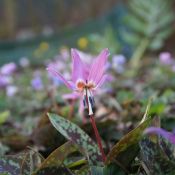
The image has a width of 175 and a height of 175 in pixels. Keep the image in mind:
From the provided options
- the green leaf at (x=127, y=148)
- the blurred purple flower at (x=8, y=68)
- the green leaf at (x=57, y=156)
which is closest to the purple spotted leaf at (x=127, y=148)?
the green leaf at (x=127, y=148)

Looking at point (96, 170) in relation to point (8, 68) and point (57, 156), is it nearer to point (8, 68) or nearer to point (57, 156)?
point (57, 156)

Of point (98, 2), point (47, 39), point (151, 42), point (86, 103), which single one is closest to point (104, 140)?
point (86, 103)

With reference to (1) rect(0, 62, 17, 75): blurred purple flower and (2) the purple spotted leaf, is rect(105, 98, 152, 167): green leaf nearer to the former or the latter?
(2) the purple spotted leaf

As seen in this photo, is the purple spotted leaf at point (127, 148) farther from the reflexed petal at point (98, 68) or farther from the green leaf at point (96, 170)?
the reflexed petal at point (98, 68)

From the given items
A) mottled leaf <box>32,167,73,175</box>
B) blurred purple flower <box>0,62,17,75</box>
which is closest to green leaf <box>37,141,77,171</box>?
mottled leaf <box>32,167,73,175</box>

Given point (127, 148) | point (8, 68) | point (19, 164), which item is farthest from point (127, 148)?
point (8, 68)
